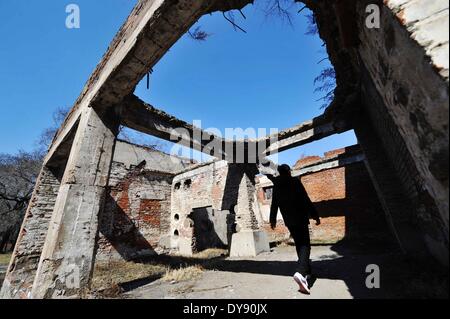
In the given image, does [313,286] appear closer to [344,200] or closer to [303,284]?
[303,284]

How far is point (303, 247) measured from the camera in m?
3.21

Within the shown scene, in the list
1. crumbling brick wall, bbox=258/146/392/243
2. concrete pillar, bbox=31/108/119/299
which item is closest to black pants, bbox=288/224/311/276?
concrete pillar, bbox=31/108/119/299

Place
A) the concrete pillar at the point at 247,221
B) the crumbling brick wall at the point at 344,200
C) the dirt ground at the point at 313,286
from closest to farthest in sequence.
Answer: the dirt ground at the point at 313,286, the concrete pillar at the point at 247,221, the crumbling brick wall at the point at 344,200

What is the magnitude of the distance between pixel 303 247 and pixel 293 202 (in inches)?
25.6

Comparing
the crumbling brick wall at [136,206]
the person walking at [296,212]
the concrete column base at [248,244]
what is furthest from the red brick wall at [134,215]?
the person walking at [296,212]

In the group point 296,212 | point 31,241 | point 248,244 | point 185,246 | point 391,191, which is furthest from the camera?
point 185,246

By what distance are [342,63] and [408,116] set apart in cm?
304

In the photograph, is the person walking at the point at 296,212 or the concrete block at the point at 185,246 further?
the concrete block at the point at 185,246

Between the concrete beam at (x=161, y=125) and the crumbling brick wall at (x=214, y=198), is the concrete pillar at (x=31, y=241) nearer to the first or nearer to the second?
the concrete beam at (x=161, y=125)

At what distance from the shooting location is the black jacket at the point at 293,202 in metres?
3.38

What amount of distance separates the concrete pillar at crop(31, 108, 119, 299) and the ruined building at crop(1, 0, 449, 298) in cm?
2

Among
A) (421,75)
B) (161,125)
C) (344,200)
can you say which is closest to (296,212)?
(421,75)

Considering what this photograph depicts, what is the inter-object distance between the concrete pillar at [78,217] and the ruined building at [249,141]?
2 cm
